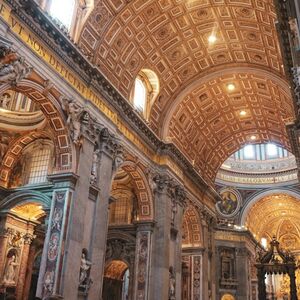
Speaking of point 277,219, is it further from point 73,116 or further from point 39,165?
point 73,116

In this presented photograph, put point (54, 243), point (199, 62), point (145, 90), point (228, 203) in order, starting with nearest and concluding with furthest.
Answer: point (54, 243) < point (145, 90) < point (199, 62) < point (228, 203)

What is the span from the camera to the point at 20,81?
1057cm

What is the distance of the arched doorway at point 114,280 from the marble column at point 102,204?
5.30 metres

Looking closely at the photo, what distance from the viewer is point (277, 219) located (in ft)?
→ 144

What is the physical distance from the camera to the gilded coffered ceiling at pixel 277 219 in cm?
3672

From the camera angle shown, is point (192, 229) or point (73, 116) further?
point (192, 229)

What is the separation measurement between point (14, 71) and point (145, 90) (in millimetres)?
8669

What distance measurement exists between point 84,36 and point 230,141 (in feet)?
43.0

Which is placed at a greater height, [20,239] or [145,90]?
[145,90]

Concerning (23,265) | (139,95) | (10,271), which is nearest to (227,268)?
(139,95)

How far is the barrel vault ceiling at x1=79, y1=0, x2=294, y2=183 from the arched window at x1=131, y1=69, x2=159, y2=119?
291 mm

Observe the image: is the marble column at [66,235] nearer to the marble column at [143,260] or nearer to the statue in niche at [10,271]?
the statue in niche at [10,271]

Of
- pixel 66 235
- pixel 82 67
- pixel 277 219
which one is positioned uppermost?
pixel 277 219

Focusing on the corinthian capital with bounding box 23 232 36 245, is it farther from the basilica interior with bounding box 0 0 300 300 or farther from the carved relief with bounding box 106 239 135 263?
the carved relief with bounding box 106 239 135 263
